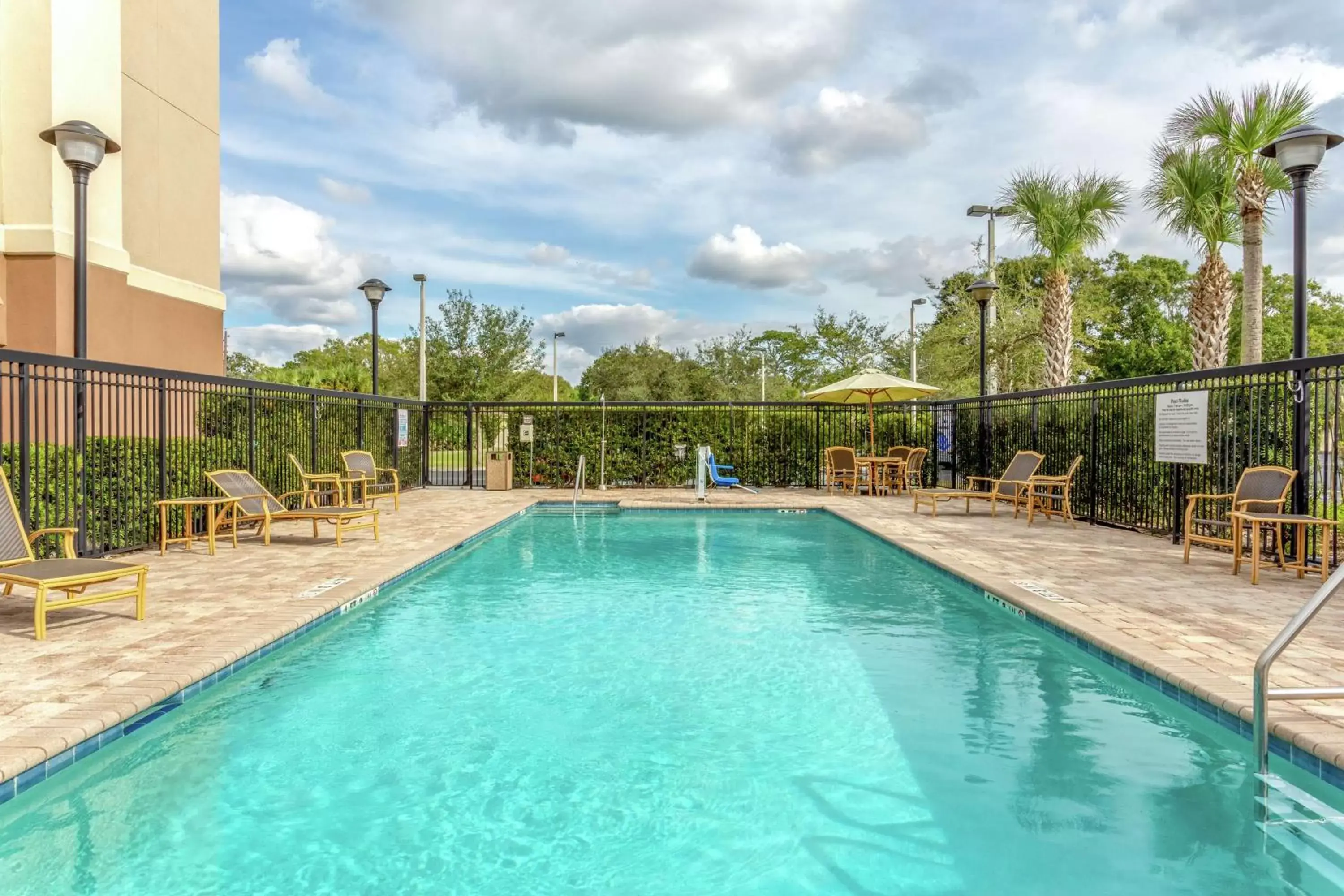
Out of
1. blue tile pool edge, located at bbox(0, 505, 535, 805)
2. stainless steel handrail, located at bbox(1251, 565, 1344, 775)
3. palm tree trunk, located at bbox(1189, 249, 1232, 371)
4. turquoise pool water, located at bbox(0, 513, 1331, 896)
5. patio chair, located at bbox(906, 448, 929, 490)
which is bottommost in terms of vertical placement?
turquoise pool water, located at bbox(0, 513, 1331, 896)

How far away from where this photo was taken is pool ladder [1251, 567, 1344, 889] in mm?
2621

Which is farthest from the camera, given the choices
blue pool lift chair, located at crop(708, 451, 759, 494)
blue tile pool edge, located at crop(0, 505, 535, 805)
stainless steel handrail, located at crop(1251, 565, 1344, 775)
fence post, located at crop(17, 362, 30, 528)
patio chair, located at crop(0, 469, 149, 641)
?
blue pool lift chair, located at crop(708, 451, 759, 494)

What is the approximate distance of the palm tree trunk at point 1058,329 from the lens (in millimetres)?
17531

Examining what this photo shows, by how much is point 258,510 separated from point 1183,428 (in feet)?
34.5

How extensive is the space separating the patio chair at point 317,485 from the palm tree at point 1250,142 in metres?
13.7

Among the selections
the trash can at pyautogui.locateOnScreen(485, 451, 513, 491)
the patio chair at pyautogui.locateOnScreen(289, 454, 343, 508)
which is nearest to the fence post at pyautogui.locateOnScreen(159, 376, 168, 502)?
the patio chair at pyautogui.locateOnScreen(289, 454, 343, 508)

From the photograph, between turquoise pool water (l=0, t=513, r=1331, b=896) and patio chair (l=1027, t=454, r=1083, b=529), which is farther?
patio chair (l=1027, t=454, r=1083, b=529)

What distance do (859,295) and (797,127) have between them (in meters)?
22.0

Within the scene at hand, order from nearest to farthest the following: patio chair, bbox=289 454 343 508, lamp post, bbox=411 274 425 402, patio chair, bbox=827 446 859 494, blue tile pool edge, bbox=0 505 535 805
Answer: blue tile pool edge, bbox=0 505 535 805 < patio chair, bbox=289 454 343 508 < patio chair, bbox=827 446 859 494 < lamp post, bbox=411 274 425 402

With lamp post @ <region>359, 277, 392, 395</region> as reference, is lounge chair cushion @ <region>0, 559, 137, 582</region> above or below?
below

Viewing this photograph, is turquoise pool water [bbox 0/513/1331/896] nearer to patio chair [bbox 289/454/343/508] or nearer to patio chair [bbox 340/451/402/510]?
patio chair [bbox 289/454/343/508]

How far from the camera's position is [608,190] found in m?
16.6

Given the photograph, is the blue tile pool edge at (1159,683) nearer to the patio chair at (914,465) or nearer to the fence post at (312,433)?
the patio chair at (914,465)

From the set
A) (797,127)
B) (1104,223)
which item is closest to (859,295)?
(1104,223)
